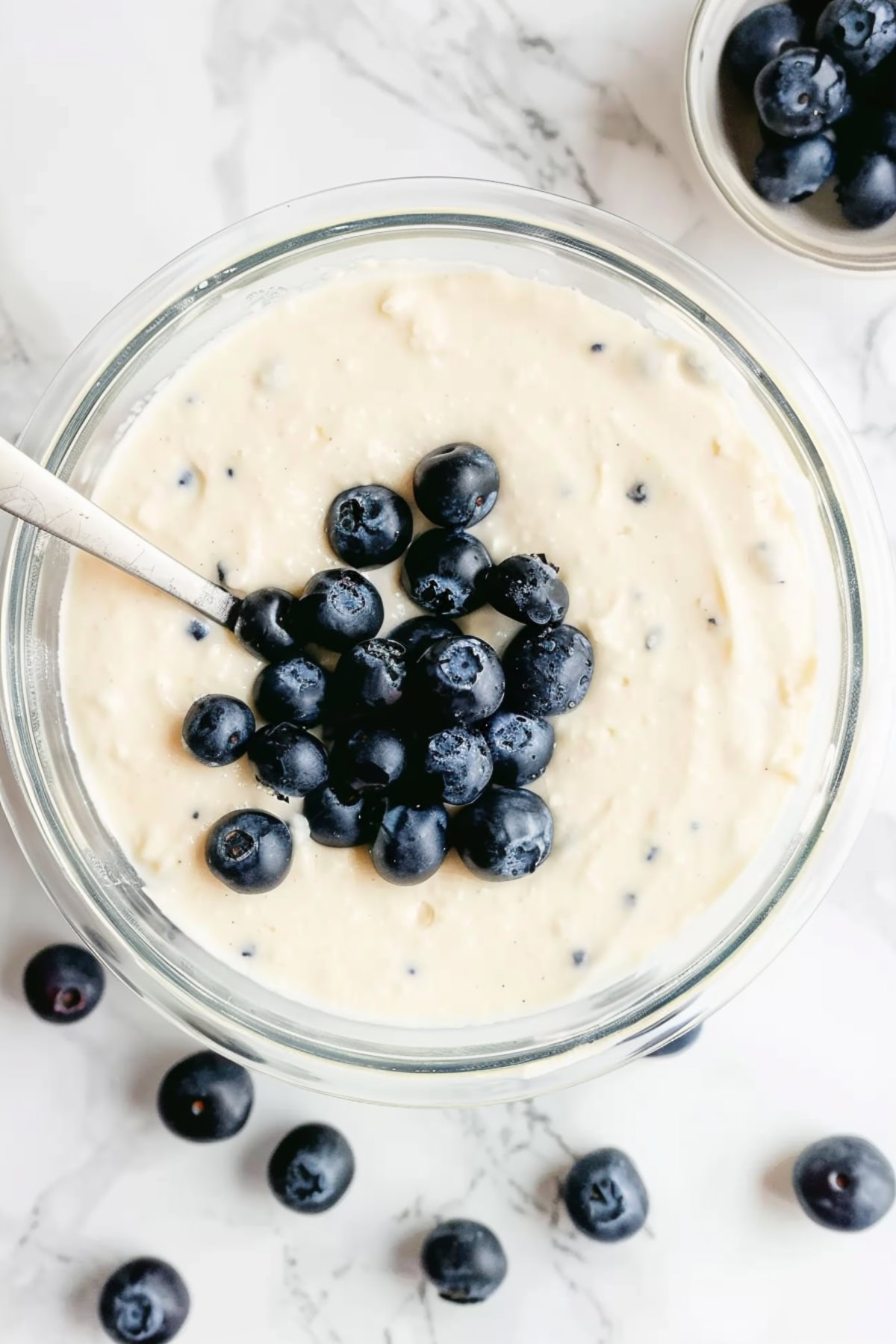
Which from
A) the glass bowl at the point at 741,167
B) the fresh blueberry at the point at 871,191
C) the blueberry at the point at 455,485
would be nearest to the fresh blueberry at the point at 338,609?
the blueberry at the point at 455,485

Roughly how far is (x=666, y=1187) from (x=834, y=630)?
30.1 inches

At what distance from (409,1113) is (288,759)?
1.95ft

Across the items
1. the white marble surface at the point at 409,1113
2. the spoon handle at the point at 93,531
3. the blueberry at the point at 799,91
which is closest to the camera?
the spoon handle at the point at 93,531

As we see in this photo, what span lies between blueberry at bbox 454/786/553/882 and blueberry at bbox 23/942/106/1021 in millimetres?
570

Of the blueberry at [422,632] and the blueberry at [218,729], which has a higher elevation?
the blueberry at [422,632]

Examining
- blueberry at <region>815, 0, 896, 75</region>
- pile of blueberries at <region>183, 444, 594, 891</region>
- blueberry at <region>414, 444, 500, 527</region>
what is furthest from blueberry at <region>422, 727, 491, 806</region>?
blueberry at <region>815, 0, 896, 75</region>

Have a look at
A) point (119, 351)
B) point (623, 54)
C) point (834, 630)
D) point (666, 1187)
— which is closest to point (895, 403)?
point (834, 630)

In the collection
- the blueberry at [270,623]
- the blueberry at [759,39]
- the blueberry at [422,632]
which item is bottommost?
the blueberry at [270,623]

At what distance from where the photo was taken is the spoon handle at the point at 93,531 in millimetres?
1073

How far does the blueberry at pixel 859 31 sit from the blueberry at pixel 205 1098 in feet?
4.57

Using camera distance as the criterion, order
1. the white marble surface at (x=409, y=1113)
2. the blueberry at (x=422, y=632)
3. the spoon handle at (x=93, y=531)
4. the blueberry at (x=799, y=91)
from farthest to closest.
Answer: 1. the white marble surface at (x=409, y=1113)
2. the blueberry at (x=799, y=91)
3. the blueberry at (x=422, y=632)
4. the spoon handle at (x=93, y=531)

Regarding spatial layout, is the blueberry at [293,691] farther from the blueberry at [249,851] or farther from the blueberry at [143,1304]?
the blueberry at [143,1304]

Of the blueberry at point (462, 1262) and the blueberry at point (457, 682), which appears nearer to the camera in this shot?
the blueberry at point (457, 682)

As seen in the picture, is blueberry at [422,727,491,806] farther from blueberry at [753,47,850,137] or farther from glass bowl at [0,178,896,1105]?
blueberry at [753,47,850,137]
